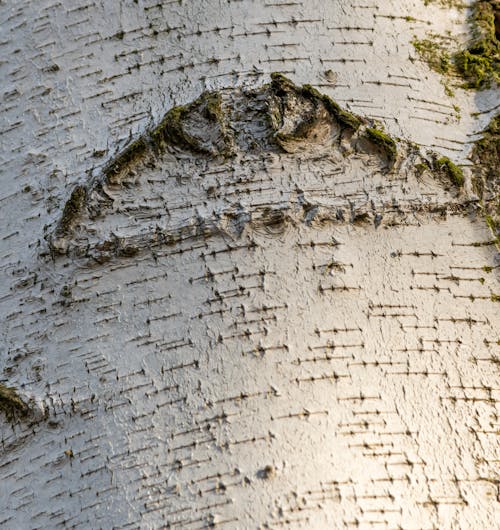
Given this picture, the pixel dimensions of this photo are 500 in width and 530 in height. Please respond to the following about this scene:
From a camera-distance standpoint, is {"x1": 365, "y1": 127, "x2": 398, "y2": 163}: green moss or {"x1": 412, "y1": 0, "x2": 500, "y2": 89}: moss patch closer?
{"x1": 365, "y1": 127, "x2": 398, "y2": 163}: green moss

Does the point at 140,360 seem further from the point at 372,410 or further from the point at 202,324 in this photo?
the point at 372,410

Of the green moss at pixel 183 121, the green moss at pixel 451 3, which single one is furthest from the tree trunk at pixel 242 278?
the green moss at pixel 451 3

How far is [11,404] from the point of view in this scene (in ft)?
3.57

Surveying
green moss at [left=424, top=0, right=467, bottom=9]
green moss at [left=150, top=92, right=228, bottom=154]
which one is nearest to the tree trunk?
green moss at [left=150, top=92, right=228, bottom=154]

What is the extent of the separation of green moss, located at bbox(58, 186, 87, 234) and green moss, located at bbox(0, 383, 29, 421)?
251mm

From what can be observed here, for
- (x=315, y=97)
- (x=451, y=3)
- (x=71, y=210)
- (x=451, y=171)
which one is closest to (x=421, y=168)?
(x=451, y=171)

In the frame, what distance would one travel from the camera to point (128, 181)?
1158mm

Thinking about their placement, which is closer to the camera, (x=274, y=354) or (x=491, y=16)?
(x=274, y=354)

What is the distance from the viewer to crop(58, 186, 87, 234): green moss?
1.15m

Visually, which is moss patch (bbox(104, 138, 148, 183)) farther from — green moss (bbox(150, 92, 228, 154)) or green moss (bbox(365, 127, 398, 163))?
green moss (bbox(365, 127, 398, 163))

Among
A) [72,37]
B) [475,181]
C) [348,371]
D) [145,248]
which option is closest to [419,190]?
[475,181]

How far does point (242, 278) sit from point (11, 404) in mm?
384

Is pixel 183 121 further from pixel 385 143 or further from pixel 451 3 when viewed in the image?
pixel 451 3

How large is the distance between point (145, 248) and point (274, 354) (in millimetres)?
253
